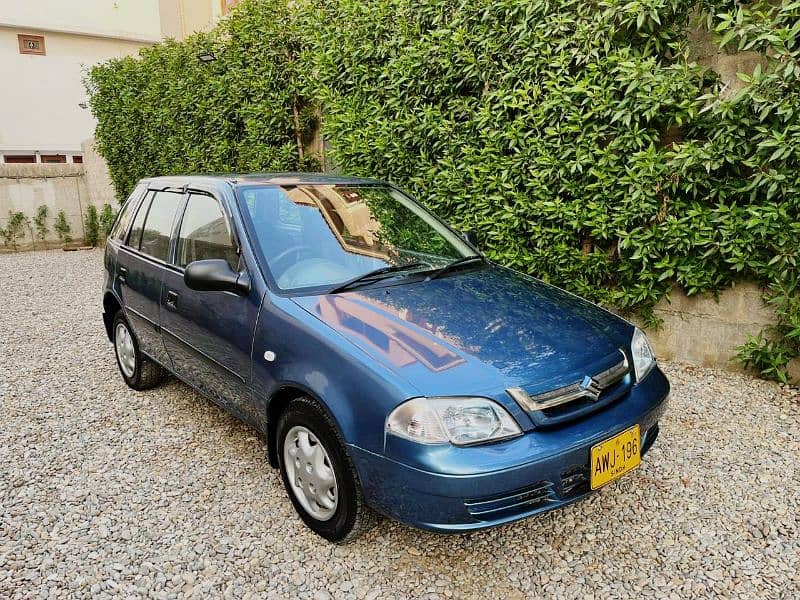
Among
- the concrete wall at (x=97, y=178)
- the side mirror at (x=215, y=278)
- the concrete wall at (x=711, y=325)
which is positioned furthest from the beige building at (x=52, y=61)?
the concrete wall at (x=711, y=325)

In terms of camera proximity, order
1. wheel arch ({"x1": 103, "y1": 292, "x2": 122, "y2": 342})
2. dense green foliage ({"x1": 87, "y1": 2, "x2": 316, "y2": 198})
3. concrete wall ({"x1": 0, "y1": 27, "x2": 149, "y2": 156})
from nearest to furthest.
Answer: wheel arch ({"x1": 103, "y1": 292, "x2": 122, "y2": 342})
dense green foliage ({"x1": 87, "y1": 2, "x2": 316, "y2": 198})
concrete wall ({"x1": 0, "y1": 27, "x2": 149, "y2": 156})

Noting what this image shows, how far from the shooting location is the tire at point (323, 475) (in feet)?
7.11

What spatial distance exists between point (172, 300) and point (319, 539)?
1617 mm

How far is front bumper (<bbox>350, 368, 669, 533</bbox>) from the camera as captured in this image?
1.88 meters

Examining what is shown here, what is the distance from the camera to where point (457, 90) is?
15.8 feet

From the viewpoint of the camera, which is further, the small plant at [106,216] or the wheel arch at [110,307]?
the small plant at [106,216]

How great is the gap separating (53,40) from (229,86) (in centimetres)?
1218

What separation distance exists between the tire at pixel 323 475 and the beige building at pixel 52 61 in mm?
16110

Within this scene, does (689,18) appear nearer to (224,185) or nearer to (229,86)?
(224,185)

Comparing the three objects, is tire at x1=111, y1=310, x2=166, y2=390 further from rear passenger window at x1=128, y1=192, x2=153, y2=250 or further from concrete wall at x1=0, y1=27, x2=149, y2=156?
concrete wall at x1=0, y1=27, x2=149, y2=156

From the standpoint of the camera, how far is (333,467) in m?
2.21

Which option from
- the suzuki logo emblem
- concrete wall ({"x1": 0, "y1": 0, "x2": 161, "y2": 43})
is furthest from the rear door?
concrete wall ({"x1": 0, "y1": 0, "x2": 161, "y2": 43})

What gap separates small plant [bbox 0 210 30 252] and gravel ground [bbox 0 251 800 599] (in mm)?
9911

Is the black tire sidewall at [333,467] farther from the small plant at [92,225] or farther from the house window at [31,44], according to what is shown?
the house window at [31,44]
